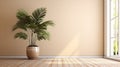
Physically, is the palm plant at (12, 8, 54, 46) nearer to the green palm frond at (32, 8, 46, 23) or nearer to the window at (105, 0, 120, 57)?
the green palm frond at (32, 8, 46, 23)

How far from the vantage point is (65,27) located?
23.7 feet

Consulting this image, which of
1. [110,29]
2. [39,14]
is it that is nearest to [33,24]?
[39,14]

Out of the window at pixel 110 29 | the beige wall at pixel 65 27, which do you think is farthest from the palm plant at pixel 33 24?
the window at pixel 110 29

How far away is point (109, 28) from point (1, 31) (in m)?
A: 3.13

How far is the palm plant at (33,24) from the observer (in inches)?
258

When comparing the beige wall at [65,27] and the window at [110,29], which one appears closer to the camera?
the window at [110,29]

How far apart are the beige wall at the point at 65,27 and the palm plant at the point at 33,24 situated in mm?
507

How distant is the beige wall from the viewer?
7184 millimetres

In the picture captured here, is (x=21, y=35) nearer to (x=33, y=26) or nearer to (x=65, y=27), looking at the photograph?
(x=33, y=26)

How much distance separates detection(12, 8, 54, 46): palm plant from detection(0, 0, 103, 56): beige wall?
1.66ft

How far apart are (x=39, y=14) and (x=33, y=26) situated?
41cm

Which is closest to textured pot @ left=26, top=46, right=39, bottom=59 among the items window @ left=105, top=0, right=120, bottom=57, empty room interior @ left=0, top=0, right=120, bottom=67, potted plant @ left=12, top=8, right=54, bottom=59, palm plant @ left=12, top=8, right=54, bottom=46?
potted plant @ left=12, top=8, right=54, bottom=59

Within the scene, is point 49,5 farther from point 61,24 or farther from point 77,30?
point 77,30

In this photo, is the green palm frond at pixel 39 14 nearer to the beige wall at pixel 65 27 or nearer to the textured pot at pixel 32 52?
the beige wall at pixel 65 27
